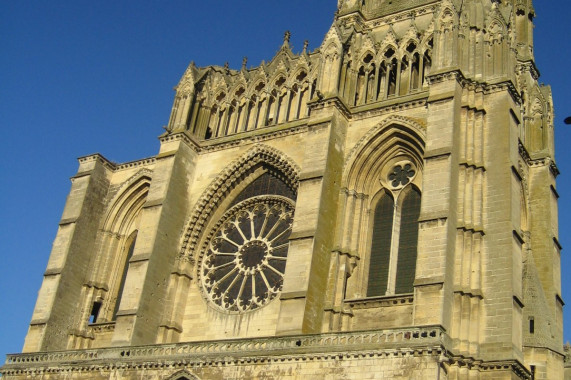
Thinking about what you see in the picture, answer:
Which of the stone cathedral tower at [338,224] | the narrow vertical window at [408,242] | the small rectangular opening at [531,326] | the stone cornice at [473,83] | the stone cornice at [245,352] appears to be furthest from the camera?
the small rectangular opening at [531,326]

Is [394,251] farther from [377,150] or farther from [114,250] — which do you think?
[114,250]

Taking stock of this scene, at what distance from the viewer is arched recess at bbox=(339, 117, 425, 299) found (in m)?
20.0

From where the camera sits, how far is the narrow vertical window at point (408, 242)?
769 inches

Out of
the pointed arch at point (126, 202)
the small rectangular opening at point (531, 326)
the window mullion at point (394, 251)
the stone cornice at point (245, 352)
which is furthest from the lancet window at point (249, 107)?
the small rectangular opening at point (531, 326)

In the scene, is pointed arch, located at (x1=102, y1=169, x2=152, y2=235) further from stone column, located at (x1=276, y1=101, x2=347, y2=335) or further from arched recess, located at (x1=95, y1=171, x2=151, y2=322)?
stone column, located at (x1=276, y1=101, x2=347, y2=335)

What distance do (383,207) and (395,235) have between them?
112cm

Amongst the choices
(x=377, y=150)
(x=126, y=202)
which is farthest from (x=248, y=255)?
(x=126, y=202)

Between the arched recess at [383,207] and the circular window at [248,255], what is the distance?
236 centimetres

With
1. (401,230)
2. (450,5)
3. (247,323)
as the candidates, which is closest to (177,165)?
(247,323)

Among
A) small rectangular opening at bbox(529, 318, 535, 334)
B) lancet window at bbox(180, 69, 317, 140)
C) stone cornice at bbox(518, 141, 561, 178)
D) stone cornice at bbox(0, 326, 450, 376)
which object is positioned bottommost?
stone cornice at bbox(0, 326, 450, 376)

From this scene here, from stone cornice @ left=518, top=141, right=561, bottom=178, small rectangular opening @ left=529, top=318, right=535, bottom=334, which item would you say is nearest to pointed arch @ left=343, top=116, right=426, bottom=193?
stone cornice @ left=518, top=141, right=561, bottom=178

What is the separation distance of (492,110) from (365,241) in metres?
4.80

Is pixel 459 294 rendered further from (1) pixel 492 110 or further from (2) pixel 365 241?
(1) pixel 492 110

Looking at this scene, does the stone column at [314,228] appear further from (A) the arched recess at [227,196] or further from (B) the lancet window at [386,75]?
(A) the arched recess at [227,196]
